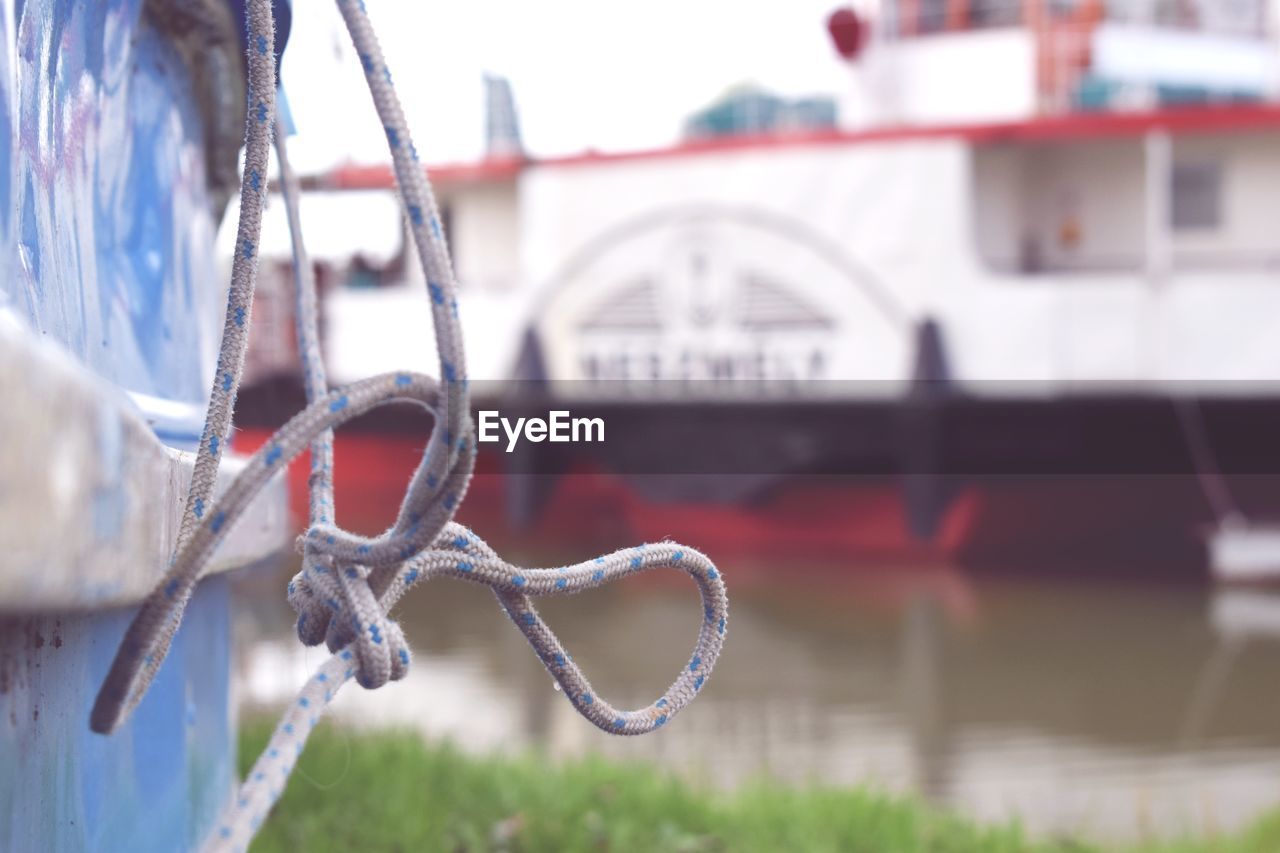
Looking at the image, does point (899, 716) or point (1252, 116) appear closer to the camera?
point (899, 716)

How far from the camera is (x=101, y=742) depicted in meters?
1.32

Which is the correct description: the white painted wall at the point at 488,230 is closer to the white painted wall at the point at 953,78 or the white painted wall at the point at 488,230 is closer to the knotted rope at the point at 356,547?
the white painted wall at the point at 953,78

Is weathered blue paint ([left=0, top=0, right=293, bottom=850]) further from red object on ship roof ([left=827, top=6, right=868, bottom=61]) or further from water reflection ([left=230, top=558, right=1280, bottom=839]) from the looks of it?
red object on ship roof ([left=827, top=6, right=868, bottom=61])

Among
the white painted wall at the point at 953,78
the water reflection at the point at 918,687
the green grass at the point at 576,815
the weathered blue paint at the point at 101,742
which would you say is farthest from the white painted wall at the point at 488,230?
the weathered blue paint at the point at 101,742

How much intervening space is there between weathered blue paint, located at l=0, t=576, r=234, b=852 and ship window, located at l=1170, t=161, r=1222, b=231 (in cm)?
795

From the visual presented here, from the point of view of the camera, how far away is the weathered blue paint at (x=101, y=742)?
3.43 ft

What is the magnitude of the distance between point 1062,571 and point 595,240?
3.46 meters

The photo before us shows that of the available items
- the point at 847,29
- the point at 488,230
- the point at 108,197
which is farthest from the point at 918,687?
the point at 488,230

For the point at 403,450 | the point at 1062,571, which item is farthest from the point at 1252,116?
the point at 403,450

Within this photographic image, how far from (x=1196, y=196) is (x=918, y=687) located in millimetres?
4686

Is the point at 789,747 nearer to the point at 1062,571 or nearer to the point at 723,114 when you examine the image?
the point at 1062,571

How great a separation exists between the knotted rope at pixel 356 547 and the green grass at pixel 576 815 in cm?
144

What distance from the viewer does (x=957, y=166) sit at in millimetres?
8562

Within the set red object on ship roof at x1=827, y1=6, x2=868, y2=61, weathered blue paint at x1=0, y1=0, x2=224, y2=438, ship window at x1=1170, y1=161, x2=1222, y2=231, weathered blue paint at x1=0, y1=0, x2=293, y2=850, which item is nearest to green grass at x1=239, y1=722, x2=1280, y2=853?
weathered blue paint at x1=0, y1=0, x2=293, y2=850
